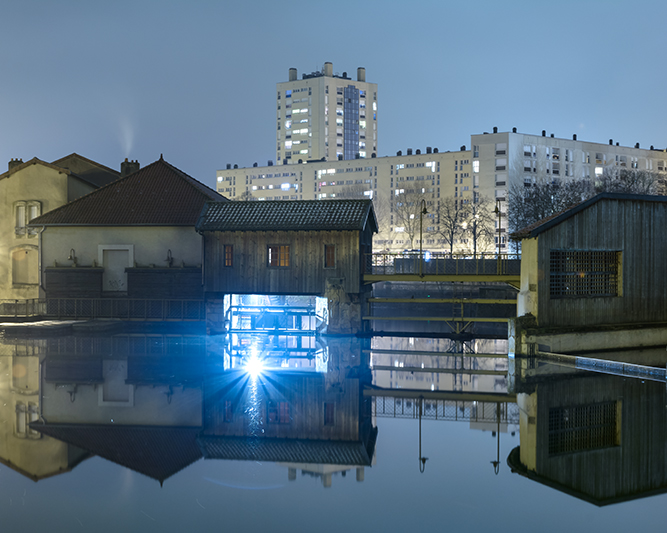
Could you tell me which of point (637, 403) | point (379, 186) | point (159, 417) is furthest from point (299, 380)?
point (379, 186)

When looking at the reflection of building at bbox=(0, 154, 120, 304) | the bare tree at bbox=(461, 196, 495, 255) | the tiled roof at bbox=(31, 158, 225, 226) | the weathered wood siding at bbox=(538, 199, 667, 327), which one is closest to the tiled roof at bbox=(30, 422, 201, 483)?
the weathered wood siding at bbox=(538, 199, 667, 327)

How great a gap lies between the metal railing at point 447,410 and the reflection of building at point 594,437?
46 centimetres

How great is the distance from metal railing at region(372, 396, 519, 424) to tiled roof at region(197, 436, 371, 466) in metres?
2.91

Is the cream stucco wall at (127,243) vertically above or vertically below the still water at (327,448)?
above

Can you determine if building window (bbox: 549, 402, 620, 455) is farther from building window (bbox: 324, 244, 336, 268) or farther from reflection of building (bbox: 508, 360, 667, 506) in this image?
building window (bbox: 324, 244, 336, 268)

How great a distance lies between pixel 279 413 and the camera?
52.9 feet

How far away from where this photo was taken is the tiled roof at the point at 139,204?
1468 inches

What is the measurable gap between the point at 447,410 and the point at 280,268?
56.5 feet

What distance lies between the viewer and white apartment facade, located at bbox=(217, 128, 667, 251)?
116250 mm

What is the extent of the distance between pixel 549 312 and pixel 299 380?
10147mm

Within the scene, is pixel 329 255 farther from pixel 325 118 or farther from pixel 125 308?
pixel 325 118

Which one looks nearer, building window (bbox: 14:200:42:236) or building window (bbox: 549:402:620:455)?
building window (bbox: 549:402:620:455)

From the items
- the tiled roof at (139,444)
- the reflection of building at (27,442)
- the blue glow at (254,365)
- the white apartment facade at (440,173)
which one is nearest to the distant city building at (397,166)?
the white apartment facade at (440,173)

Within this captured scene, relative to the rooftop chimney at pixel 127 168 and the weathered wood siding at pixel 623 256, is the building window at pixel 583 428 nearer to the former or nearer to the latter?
the weathered wood siding at pixel 623 256
